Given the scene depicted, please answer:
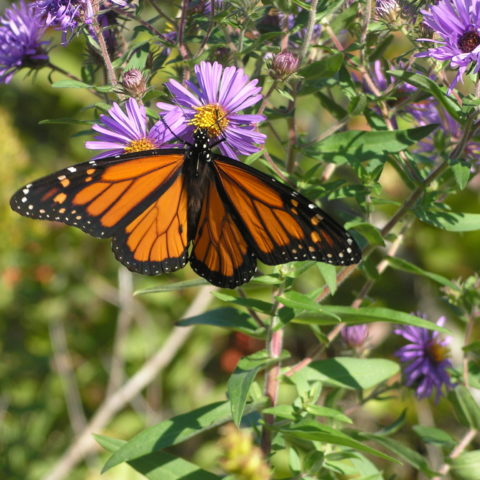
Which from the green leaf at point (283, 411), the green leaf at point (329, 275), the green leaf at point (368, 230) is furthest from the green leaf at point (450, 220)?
the green leaf at point (283, 411)

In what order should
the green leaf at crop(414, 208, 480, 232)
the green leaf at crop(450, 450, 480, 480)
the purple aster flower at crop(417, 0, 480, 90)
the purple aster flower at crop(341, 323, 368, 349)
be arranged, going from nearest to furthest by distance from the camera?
the purple aster flower at crop(417, 0, 480, 90)
the green leaf at crop(414, 208, 480, 232)
the green leaf at crop(450, 450, 480, 480)
the purple aster flower at crop(341, 323, 368, 349)

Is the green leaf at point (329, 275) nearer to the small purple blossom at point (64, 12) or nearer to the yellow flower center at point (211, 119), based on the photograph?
the yellow flower center at point (211, 119)

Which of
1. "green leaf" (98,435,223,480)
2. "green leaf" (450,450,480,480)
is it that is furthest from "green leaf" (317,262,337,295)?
"green leaf" (450,450,480,480)

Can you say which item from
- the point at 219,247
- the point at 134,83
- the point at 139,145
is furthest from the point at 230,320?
the point at 134,83

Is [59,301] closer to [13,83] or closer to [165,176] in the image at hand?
[13,83]

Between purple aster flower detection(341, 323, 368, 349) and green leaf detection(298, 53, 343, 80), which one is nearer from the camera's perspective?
green leaf detection(298, 53, 343, 80)

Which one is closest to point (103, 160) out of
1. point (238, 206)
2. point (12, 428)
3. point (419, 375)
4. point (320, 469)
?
point (238, 206)

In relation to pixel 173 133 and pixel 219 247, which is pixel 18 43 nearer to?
pixel 173 133

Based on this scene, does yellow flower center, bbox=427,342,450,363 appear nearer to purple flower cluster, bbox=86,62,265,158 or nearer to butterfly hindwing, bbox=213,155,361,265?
butterfly hindwing, bbox=213,155,361,265
